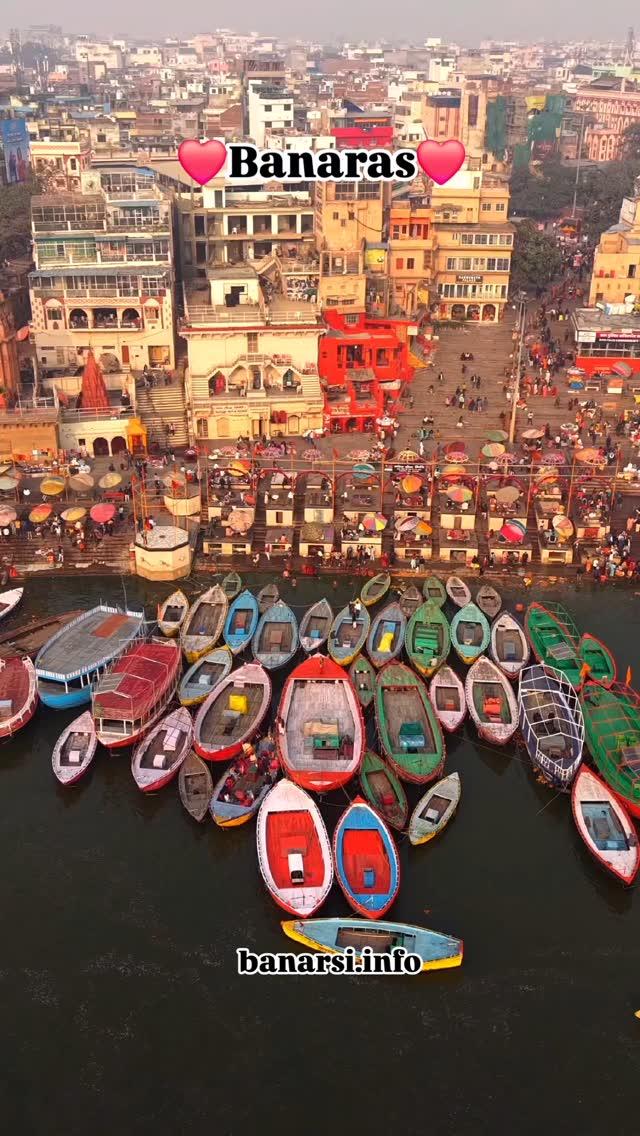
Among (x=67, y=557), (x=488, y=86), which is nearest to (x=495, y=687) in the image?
(x=67, y=557)

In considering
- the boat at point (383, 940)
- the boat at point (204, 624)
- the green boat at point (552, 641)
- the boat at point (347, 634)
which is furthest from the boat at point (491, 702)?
the boat at point (204, 624)

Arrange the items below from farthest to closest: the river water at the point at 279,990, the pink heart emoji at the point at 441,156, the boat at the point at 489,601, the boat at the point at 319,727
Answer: the pink heart emoji at the point at 441,156 < the boat at the point at 489,601 < the boat at the point at 319,727 < the river water at the point at 279,990

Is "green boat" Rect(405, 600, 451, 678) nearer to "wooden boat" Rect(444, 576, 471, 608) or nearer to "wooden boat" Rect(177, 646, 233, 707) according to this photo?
"wooden boat" Rect(444, 576, 471, 608)

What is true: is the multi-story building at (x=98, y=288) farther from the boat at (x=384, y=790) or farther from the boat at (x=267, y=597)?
the boat at (x=384, y=790)

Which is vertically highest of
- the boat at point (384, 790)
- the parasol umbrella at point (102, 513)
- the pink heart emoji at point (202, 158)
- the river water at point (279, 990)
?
the pink heart emoji at point (202, 158)

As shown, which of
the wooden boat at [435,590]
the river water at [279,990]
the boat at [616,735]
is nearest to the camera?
the river water at [279,990]
